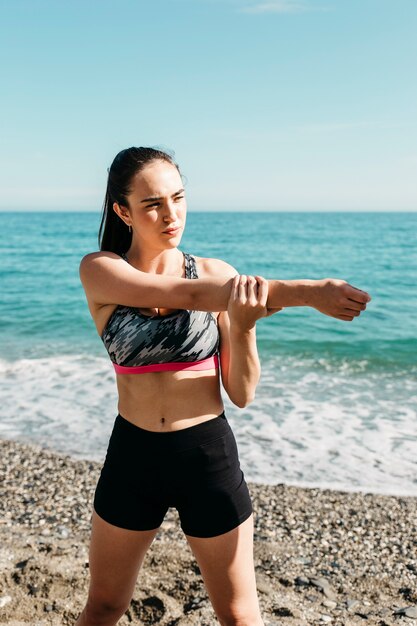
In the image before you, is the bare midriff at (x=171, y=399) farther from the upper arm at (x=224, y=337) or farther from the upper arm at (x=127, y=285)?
the upper arm at (x=127, y=285)

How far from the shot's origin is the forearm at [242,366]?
97.8 inches

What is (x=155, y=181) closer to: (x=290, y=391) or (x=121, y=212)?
(x=121, y=212)

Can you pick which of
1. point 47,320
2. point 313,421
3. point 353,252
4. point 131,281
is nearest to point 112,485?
point 131,281

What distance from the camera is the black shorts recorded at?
Answer: 2.57 meters

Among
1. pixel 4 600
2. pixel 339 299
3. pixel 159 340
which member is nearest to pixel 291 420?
pixel 4 600

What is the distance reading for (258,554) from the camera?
16.4 feet

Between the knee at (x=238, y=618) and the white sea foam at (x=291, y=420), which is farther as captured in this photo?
the white sea foam at (x=291, y=420)

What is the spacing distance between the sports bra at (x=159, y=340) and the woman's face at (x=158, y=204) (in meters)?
0.33

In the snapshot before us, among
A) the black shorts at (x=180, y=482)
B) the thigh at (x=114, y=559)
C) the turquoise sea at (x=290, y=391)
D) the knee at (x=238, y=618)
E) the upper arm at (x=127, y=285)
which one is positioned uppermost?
the upper arm at (x=127, y=285)

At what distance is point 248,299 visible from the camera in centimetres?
229

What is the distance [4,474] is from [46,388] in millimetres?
3620

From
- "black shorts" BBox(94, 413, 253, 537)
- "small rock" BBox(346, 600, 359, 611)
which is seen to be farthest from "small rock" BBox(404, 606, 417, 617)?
"black shorts" BBox(94, 413, 253, 537)

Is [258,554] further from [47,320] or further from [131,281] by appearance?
[47,320]

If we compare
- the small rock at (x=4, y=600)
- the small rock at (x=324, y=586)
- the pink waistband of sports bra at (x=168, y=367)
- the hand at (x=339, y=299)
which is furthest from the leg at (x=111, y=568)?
the small rock at (x=324, y=586)
